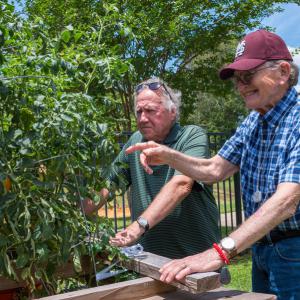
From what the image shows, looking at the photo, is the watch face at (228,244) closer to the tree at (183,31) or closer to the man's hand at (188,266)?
the man's hand at (188,266)

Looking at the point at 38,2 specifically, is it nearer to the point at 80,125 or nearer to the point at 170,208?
the point at 170,208

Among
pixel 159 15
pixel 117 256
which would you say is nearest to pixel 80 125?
pixel 117 256

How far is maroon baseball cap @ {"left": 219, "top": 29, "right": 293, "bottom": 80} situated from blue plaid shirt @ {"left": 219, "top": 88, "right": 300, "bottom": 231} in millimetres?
187

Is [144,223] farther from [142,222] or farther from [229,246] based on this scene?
[229,246]

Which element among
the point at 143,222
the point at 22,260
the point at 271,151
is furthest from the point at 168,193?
the point at 22,260

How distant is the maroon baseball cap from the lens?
95.2 inches

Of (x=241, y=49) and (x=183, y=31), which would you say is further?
(x=183, y=31)

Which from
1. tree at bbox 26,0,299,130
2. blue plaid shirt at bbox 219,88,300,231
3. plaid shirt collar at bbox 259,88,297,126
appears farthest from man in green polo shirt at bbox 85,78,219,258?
tree at bbox 26,0,299,130

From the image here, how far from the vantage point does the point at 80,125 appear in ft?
6.44

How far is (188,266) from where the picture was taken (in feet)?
6.36

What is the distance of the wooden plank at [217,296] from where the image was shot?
191 centimetres

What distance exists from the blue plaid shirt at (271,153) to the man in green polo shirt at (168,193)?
0.50 meters

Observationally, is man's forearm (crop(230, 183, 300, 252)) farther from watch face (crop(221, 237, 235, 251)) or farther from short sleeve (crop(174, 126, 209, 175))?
short sleeve (crop(174, 126, 209, 175))

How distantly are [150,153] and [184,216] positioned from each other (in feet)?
2.45
